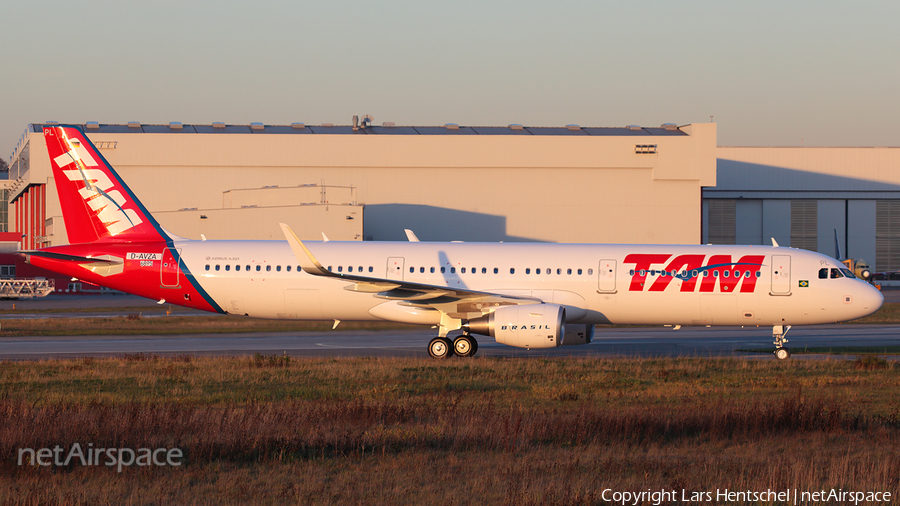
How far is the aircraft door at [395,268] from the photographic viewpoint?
83.9ft

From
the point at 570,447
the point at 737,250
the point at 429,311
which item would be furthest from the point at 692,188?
the point at 570,447

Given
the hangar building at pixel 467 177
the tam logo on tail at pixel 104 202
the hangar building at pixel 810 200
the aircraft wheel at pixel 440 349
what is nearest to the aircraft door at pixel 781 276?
the aircraft wheel at pixel 440 349

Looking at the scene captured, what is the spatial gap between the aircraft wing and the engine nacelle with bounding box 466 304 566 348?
89 cm

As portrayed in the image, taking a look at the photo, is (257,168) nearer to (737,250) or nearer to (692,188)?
(692,188)

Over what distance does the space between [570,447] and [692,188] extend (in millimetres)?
57685

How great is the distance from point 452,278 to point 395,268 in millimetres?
1813

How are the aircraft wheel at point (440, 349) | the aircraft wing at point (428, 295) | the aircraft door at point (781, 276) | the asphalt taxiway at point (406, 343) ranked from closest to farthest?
the aircraft wing at point (428, 295)
the aircraft wheel at point (440, 349)
the aircraft door at point (781, 276)
the asphalt taxiway at point (406, 343)

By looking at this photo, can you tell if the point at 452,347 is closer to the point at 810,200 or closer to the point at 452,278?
the point at 452,278

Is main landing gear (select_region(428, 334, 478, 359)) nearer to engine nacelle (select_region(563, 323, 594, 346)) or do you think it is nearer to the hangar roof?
engine nacelle (select_region(563, 323, 594, 346))

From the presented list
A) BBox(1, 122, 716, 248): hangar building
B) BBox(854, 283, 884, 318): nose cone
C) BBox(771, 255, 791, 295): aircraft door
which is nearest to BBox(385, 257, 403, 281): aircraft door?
BBox(771, 255, 791, 295): aircraft door

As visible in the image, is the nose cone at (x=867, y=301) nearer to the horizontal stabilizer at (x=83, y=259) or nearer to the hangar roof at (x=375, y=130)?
the horizontal stabilizer at (x=83, y=259)

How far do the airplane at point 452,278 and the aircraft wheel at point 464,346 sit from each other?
41 millimetres

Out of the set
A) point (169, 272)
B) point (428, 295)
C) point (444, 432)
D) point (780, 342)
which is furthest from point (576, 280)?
point (444, 432)

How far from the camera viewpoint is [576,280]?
82.1 ft
